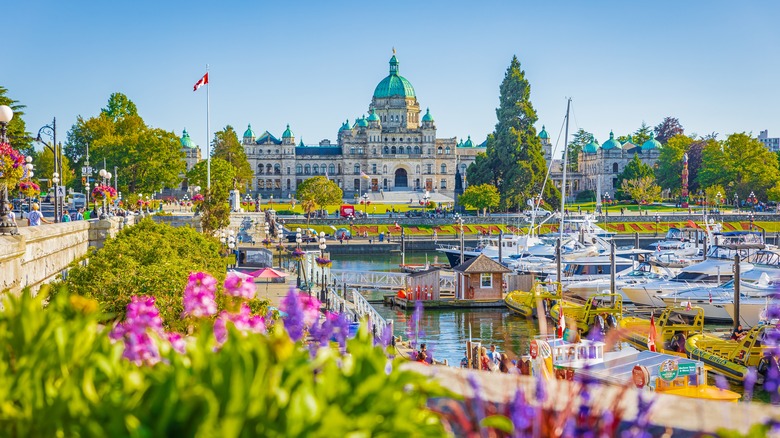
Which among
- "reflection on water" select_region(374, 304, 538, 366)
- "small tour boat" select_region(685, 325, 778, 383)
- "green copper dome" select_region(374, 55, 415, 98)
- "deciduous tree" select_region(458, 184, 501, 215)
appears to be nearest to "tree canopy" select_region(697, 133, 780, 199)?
"deciduous tree" select_region(458, 184, 501, 215)

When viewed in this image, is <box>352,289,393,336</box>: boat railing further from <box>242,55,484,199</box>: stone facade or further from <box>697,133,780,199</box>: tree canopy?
<box>242,55,484,199</box>: stone facade

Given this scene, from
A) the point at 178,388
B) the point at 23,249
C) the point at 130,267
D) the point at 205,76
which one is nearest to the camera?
the point at 178,388

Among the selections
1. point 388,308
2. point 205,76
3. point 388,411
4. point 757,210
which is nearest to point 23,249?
point 388,411

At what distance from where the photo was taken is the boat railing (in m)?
29.8

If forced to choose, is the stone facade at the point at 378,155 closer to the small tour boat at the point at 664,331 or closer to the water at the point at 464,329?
the water at the point at 464,329

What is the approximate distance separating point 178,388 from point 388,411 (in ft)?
3.31

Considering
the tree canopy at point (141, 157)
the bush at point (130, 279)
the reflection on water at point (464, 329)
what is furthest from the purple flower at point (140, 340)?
the tree canopy at point (141, 157)

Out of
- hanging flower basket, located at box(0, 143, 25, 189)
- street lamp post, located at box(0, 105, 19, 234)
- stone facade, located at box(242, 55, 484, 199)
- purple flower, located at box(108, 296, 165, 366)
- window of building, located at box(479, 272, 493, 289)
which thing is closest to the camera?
purple flower, located at box(108, 296, 165, 366)

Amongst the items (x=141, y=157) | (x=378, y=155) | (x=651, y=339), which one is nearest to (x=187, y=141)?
(x=378, y=155)

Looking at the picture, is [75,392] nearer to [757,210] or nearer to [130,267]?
[130,267]

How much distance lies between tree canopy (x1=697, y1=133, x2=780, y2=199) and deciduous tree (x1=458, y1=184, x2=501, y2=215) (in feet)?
112

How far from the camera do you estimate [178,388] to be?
14.0 ft

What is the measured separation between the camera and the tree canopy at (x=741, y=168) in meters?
112

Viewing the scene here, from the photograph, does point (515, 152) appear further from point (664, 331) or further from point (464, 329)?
point (664, 331)
